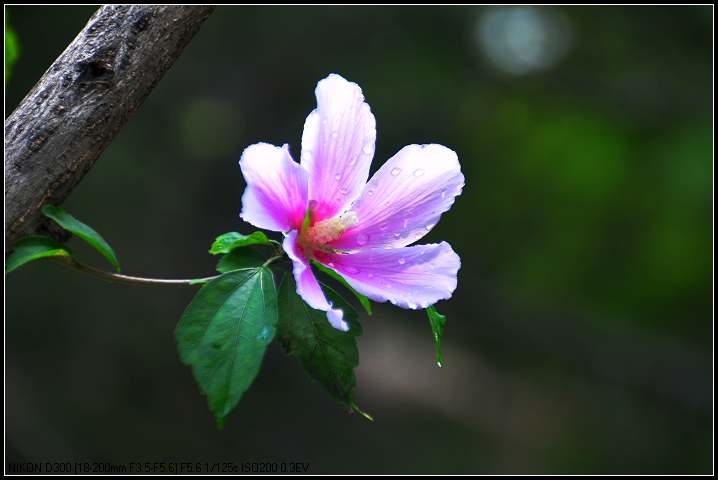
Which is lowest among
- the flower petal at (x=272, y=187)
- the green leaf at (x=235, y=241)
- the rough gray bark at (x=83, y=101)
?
the green leaf at (x=235, y=241)

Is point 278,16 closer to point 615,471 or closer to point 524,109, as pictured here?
point 524,109

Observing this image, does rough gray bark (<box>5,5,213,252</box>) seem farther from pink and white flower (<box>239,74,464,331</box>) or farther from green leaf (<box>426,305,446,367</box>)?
green leaf (<box>426,305,446,367</box>)

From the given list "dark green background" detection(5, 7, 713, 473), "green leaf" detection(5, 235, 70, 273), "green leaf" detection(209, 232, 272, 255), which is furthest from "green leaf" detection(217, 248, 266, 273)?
"dark green background" detection(5, 7, 713, 473)

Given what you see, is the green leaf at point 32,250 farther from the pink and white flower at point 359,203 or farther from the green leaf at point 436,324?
the green leaf at point 436,324

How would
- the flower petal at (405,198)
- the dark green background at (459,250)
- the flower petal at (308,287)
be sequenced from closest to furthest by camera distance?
the flower petal at (308,287), the flower petal at (405,198), the dark green background at (459,250)

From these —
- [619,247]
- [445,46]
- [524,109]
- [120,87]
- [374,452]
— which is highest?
[120,87]

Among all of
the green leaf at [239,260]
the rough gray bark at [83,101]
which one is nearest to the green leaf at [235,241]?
the green leaf at [239,260]

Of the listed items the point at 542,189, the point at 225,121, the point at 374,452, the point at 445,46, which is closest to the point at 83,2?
the point at 225,121

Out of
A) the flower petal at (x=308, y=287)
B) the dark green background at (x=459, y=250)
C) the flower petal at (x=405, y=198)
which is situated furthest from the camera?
the dark green background at (x=459, y=250)
